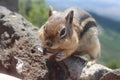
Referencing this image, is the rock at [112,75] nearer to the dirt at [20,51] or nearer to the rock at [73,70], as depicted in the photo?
the rock at [73,70]

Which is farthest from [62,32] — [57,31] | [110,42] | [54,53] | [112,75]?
[110,42]

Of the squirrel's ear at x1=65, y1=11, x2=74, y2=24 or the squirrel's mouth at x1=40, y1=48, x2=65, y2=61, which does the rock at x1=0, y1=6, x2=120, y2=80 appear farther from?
the squirrel's ear at x1=65, y1=11, x2=74, y2=24

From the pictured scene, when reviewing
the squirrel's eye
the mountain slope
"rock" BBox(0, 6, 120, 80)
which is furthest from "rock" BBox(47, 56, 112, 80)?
the mountain slope

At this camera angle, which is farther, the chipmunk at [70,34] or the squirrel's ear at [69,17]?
the squirrel's ear at [69,17]

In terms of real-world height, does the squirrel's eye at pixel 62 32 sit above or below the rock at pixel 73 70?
above

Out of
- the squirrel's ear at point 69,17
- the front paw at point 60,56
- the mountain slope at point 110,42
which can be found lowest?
the front paw at point 60,56

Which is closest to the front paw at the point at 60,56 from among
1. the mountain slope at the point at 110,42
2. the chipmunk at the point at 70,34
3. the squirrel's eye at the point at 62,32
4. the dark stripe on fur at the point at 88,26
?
the chipmunk at the point at 70,34

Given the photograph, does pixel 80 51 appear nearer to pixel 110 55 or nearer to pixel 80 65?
pixel 80 65
